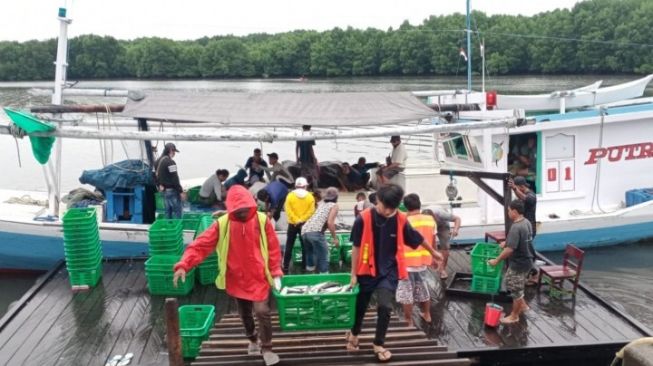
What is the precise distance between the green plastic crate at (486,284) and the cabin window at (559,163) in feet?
17.7

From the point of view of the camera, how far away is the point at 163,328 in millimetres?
7234

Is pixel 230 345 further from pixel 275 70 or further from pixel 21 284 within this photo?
pixel 275 70

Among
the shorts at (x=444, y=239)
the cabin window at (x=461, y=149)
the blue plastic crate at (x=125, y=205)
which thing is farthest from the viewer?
the cabin window at (x=461, y=149)

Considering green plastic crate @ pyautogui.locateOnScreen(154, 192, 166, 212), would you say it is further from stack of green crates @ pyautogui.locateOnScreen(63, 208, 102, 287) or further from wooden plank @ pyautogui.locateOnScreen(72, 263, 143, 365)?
stack of green crates @ pyautogui.locateOnScreen(63, 208, 102, 287)

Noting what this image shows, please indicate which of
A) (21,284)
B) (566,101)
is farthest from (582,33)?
(21,284)

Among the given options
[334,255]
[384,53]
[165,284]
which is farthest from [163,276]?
[384,53]

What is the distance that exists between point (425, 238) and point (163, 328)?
3123mm

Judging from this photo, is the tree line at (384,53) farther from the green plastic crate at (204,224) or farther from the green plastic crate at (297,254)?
the green plastic crate at (297,254)

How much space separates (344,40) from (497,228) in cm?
4761

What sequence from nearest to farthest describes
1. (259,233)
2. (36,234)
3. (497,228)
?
1. (259,233)
2. (36,234)
3. (497,228)

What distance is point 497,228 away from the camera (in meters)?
11.9

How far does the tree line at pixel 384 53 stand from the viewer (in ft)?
167

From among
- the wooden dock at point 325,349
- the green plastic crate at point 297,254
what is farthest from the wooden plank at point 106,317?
the green plastic crate at point 297,254

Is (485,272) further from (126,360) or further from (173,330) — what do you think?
(126,360)
